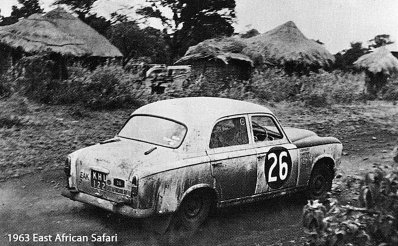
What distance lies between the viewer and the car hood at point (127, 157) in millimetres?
3781

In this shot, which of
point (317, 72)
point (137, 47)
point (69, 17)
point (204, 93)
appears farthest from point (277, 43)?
point (69, 17)

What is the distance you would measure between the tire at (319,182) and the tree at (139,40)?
6.98 feet

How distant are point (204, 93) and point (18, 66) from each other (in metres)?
2.27

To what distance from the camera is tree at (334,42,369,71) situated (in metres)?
5.89

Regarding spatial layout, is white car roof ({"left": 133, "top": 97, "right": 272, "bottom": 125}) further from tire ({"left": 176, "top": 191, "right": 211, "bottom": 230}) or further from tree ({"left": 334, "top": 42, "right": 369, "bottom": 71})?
tree ({"left": 334, "top": 42, "right": 369, "bottom": 71})

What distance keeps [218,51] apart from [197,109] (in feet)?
6.20

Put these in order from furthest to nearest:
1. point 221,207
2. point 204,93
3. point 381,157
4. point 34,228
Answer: point 204,93 → point 381,157 → point 221,207 → point 34,228

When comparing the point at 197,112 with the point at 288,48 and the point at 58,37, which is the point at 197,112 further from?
the point at 288,48

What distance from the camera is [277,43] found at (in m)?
6.91

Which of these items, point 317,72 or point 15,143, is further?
point 317,72

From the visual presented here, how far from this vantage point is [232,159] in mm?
4219

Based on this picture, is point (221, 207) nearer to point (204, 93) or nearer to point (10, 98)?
point (204, 93)

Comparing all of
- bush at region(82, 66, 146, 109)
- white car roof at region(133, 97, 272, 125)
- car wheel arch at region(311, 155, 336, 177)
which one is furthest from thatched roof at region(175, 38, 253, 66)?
car wheel arch at region(311, 155, 336, 177)

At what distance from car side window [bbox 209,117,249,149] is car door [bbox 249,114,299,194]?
0.32 ft
